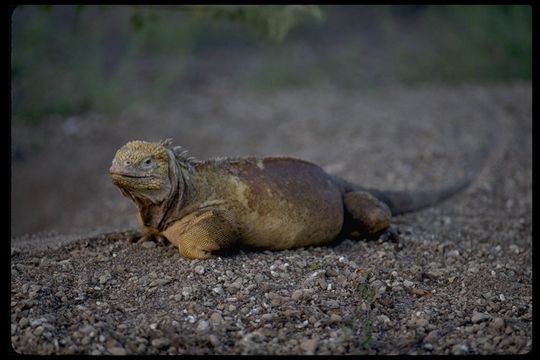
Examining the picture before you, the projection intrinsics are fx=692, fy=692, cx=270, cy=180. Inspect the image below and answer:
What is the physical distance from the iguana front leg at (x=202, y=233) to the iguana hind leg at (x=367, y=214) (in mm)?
1379

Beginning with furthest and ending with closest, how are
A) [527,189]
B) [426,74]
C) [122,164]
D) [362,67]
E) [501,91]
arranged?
[362,67], [426,74], [501,91], [527,189], [122,164]

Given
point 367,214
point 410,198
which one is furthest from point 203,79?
point 367,214

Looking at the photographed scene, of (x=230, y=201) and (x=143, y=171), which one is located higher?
(x=143, y=171)

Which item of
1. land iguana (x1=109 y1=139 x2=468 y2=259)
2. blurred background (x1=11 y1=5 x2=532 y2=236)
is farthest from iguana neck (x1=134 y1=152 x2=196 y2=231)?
blurred background (x1=11 y1=5 x2=532 y2=236)

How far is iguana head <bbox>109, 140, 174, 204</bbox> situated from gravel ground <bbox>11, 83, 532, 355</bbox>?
60 centimetres

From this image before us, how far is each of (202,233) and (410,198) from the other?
3103mm

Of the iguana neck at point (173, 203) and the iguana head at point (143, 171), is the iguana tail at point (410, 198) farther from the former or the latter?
the iguana head at point (143, 171)

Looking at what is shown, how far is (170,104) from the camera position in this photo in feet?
48.5

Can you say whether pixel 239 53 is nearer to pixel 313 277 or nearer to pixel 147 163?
pixel 147 163

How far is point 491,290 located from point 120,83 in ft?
34.6

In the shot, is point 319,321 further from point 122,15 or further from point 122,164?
point 122,15

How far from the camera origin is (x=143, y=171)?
557 cm

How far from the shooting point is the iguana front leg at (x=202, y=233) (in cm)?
→ 576

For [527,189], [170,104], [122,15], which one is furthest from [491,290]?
[122,15]
